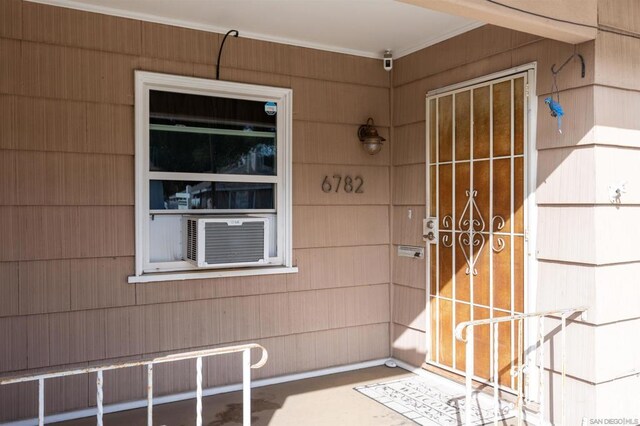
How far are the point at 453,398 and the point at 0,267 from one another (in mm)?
3023

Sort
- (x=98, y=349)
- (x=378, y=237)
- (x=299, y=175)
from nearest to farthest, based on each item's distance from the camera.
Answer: (x=98, y=349) → (x=299, y=175) → (x=378, y=237)

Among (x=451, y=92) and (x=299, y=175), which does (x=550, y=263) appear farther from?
(x=299, y=175)

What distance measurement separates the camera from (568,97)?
2.86 meters

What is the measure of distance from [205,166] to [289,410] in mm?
1787

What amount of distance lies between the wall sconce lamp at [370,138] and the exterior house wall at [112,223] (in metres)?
0.19

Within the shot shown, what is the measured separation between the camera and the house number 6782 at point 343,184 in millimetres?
4051

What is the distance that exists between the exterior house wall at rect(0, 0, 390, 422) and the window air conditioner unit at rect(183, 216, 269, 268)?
200mm

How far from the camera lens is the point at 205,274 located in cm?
355

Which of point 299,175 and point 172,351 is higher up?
point 299,175

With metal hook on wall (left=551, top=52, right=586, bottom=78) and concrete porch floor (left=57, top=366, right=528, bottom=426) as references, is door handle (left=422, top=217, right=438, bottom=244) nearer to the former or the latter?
concrete porch floor (left=57, top=366, right=528, bottom=426)

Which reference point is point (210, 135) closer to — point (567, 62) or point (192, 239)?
point (192, 239)

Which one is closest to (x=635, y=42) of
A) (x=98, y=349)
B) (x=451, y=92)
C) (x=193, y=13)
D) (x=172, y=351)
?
(x=451, y=92)

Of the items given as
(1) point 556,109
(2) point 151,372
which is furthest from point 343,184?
(2) point 151,372

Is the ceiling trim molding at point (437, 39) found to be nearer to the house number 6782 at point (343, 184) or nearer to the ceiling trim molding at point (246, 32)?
the ceiling trim molding at point (246, 32)
